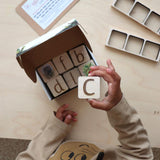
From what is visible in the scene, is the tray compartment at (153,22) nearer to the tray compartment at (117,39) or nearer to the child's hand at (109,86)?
the tray compartment at (117,39)

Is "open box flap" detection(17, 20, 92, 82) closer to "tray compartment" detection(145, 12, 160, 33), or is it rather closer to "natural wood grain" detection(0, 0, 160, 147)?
"natural wood grain" detection(0, 0, 160, 147)

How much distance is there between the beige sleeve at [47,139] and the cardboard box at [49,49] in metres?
0.11

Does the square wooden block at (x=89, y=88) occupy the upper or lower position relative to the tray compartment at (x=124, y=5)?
lower

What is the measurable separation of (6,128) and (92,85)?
38 centimetres

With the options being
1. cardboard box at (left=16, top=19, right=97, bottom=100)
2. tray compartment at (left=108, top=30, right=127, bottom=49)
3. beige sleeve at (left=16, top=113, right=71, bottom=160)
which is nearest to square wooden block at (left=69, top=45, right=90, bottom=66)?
cardboard box at (left=16, top=19, right=97, bottom=100)

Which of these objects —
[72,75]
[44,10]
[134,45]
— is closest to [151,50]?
[134,45]

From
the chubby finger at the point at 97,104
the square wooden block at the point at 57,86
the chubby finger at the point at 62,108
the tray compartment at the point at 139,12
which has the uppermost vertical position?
the tray compartment at the point at 139,12

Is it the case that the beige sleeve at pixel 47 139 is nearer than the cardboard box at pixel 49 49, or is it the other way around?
the cardboard box at pixel 49 49

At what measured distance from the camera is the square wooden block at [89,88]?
1.84ft

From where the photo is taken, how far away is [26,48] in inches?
21.2

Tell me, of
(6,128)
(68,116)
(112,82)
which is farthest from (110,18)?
(6,128)

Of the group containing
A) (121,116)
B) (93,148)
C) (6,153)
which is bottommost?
(6,153)

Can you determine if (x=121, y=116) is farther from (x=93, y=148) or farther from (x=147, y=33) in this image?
(x=147, y=33)

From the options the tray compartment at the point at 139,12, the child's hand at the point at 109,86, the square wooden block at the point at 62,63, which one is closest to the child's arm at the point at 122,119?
the child's hand at the point at 109,86
